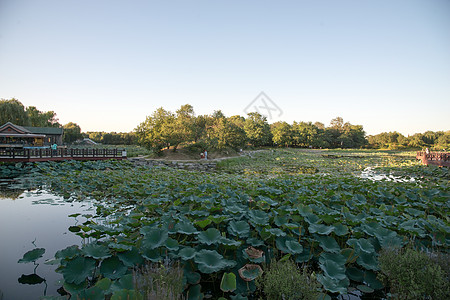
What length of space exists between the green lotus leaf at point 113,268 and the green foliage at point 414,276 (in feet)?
8.86

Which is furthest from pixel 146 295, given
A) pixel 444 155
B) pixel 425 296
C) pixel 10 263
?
pixel 444 155

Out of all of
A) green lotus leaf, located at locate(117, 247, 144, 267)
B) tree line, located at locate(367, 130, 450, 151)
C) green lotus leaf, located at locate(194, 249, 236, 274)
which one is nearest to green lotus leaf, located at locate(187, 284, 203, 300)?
green lotus leaf, located at locate(194, 249, 236, 274)

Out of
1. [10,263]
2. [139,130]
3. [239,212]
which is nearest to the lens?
[10,263]

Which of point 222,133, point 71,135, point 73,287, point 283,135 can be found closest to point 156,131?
point 222,133

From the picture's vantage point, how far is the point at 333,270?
235 centimetres

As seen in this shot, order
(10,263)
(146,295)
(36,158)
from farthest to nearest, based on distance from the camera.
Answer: (36,158)
(10,263)
(146,295)

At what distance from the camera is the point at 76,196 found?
7.43m

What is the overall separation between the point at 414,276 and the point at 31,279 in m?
4.52

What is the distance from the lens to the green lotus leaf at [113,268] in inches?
93.7

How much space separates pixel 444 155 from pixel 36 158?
27.3m

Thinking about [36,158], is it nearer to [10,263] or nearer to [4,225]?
[4,225]

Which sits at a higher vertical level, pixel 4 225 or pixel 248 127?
pixel 248 127

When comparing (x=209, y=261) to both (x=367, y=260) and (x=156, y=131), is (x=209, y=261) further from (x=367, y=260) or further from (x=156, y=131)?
(x=156, y=131)

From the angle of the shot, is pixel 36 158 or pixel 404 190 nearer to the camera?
pixel 404 190
